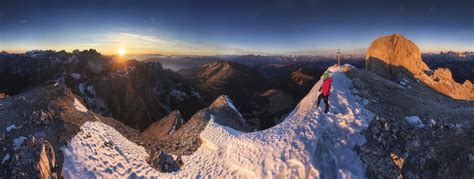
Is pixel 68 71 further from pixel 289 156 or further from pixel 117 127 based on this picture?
pixel 289 156

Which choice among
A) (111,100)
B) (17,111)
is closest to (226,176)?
(17,111)

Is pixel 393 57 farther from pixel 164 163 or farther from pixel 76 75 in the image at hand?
pixel 76 75

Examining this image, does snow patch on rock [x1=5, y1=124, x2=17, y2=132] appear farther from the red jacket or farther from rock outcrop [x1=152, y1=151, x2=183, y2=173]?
the red jacket

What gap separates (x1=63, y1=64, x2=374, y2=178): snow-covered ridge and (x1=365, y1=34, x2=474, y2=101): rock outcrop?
278 feet

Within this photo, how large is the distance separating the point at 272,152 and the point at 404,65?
10147cm

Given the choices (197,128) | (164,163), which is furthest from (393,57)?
(164,163)

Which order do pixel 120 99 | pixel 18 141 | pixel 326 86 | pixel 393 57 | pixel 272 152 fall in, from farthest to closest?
pixel 120 99 < pixel 393 57 < pixel 326 86 < pixel 272 152 < pixel 18 141

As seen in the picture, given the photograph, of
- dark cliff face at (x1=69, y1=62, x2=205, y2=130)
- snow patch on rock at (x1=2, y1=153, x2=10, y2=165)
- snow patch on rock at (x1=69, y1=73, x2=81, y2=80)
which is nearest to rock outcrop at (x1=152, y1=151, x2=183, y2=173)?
snow patch on rock at (x1=2, y1=153, x2=10, y2=165)

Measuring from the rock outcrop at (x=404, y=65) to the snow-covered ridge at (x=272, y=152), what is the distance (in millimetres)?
84836

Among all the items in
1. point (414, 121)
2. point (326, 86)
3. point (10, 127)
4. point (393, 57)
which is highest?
point (326, 86)

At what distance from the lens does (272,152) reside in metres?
24.7

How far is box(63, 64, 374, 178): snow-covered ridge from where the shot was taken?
2294 centimetres

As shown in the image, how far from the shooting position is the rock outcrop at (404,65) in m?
102

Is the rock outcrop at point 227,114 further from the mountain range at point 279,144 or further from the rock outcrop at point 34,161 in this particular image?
the rock outcrop at point 34,161
